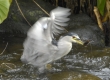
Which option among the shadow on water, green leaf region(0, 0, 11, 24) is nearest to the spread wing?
the shadow on water

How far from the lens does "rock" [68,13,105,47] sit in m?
4.94

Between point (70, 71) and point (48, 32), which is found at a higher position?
point (48, 32)

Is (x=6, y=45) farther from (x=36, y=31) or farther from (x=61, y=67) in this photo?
(x=36, y=31)

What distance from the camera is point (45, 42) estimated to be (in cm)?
342

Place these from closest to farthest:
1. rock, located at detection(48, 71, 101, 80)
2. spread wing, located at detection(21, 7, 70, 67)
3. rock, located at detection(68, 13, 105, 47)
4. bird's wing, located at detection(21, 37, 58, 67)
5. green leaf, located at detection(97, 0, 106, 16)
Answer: spread wing, located at detection(21, 7, 70, 67) < bird's wing, located at detection(21, 37, 58, 67) < rock, located at detection(48, 71, 101, 80) < green leaf, located at detection(97, 0, 106, 16) < rock, located at detection(68, 13, 105, 47)

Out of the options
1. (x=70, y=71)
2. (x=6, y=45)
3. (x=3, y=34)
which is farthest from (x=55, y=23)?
(x=3, y=34)

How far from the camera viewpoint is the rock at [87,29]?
4938 mm

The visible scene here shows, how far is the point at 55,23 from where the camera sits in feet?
12.3

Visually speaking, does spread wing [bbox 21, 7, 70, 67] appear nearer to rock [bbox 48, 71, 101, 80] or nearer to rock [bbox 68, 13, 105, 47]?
rock [bbox 48, 71, 101, 80]

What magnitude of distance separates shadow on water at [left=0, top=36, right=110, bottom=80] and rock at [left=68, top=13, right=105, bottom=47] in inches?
10.6

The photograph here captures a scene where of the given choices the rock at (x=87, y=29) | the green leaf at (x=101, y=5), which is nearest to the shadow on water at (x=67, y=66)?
the rock at (x=87, y=29)

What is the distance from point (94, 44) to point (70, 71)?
3.71ft

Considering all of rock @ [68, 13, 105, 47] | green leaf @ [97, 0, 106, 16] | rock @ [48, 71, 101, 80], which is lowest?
rock @ [48, 71, 101, 80]

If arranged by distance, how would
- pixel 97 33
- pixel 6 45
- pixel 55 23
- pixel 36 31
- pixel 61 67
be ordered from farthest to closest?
pixel 97 33, pixel 6 45, pixel 61 67, pixel 55 23, pixel 36 31
